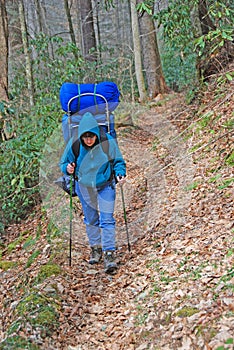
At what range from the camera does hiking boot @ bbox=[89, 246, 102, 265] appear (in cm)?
549

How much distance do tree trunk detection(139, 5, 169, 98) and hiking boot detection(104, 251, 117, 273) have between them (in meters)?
10.4

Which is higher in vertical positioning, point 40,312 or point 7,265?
point 40,312

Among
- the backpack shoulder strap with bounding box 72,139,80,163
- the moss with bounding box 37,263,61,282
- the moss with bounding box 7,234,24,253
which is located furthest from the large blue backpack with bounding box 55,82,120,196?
the moss with bounding box 7,234,24,253

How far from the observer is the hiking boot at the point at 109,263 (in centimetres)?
514

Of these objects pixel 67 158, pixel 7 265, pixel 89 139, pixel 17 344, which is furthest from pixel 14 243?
pixel 17 344

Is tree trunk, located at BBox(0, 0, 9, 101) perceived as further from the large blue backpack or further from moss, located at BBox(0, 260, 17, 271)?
the large blue backpack

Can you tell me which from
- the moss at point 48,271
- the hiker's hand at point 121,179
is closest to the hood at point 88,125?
the hiker's hand at point 121,179

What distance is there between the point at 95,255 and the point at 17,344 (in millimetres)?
1984

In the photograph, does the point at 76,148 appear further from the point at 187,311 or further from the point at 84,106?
the point at 187,311

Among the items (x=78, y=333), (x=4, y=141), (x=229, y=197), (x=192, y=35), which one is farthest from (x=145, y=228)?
(x=192, y=35)

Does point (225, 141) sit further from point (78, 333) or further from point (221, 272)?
point (78, 333)

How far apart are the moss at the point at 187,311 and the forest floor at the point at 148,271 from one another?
0.4 inches

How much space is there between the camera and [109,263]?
517cm

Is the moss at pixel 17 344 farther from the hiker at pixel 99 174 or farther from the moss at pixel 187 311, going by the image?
the hiker at pixel 99 174
